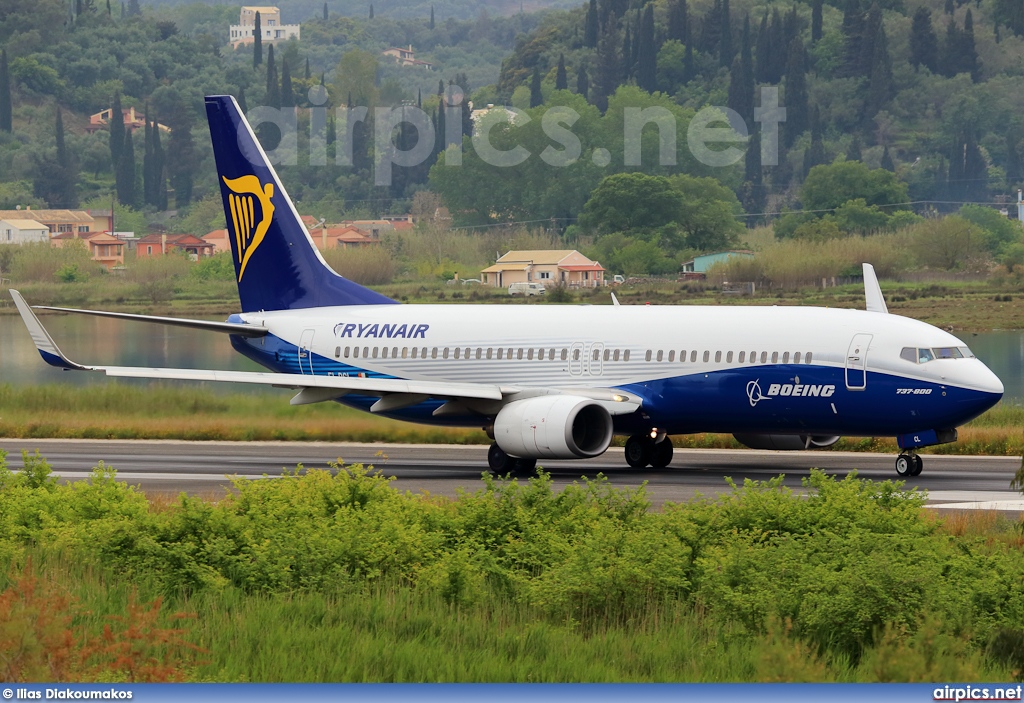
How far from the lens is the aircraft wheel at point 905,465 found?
105 ft

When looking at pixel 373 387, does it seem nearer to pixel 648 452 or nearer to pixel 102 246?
pixel 648 452

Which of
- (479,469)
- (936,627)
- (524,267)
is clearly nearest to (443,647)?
(936,627)

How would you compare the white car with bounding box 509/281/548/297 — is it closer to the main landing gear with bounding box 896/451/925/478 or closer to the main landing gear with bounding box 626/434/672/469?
the main landing gear with bounding box 626/434/672/469

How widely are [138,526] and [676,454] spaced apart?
22.3m

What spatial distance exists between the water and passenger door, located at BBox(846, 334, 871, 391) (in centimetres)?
3420

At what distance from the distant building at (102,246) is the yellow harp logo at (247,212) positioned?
12699cm

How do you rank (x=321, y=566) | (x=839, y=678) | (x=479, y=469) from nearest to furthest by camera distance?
1. (x=839, y=678)
2. (x=321, y=566)
3. (x=479, y=469)

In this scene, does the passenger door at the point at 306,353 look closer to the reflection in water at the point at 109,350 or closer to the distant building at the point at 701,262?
the reflection in water at the point at 109,350

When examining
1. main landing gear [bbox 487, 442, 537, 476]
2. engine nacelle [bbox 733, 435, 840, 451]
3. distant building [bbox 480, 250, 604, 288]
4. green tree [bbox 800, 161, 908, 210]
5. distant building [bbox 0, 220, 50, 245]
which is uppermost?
green tree [bbox 800, 161, 908, 210]

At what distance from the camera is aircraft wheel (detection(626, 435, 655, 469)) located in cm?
3528

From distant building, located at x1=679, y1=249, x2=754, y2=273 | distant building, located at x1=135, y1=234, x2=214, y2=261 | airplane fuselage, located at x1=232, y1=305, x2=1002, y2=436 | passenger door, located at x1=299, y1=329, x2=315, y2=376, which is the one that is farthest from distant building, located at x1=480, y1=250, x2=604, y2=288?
airplane fuselage, located at x1=232, y1=305, x2=1002, y2=436

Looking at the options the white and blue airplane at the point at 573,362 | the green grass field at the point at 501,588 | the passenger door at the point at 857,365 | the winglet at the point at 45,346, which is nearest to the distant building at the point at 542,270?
the white and blue airplane at the point at 573,362

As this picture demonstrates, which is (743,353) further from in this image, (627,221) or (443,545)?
(627,221)

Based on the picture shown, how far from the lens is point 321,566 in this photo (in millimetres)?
17344
